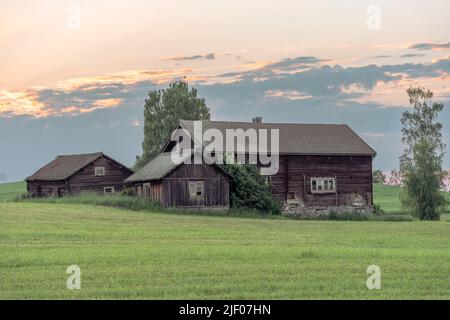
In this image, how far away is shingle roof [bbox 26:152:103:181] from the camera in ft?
265

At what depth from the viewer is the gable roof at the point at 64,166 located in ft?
264

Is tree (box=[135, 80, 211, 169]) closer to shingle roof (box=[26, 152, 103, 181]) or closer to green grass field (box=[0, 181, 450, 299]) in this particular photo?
shingle roof (box=[26, 152, 103, 181])

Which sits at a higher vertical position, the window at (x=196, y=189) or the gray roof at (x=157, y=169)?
the gray roof at (x=157, y=169)

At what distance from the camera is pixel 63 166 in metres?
83.8

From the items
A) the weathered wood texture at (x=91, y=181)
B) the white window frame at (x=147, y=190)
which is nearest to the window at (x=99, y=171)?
the weathered wood texture at (x=91, y=181)

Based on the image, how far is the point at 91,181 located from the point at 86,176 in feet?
2.29

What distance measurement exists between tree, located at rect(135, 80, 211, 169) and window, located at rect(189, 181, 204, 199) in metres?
35.5

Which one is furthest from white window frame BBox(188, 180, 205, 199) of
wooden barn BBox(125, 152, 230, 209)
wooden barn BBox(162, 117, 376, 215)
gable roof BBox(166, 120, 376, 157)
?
gable roof BBox(166, 120, 376, 157)

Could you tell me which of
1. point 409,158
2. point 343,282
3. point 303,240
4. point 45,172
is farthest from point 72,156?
point 343,282

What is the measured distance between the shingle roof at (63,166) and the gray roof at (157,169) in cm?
1537

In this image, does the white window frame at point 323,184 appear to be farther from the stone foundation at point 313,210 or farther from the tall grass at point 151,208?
the tall grass at point 151,208

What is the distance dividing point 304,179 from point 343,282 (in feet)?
153

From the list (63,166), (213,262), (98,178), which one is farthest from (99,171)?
(213,262)
